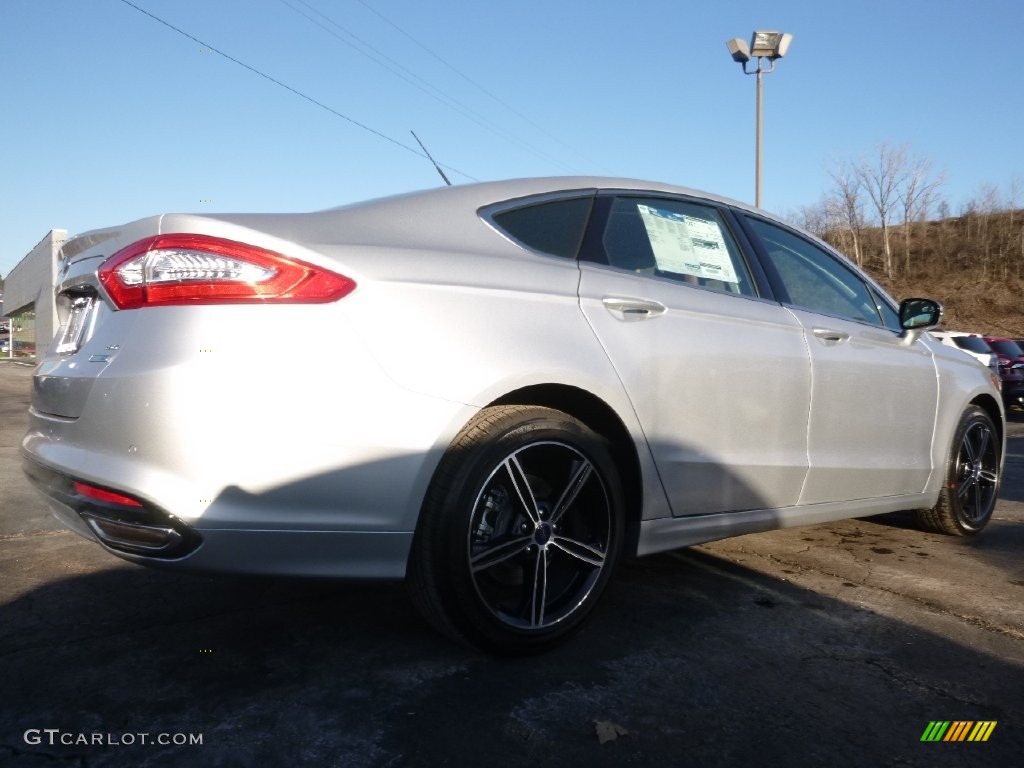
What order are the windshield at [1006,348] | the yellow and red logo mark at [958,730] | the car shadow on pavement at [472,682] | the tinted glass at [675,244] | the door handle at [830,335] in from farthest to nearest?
1. the windshield at [1006,348]
2. the door handle at [830,335]
3. the tinted glass at [675,244]
4. the yellow and red logo mark at [958,730]
5. the car shadow on pavement at [472,682]

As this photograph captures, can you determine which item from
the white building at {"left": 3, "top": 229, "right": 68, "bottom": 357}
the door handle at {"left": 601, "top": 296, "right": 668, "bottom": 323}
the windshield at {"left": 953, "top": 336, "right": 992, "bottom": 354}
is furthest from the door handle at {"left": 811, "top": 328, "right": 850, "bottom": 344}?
the white building at {"left": 3, "top": 229, "right": 68, "bottom": 357}

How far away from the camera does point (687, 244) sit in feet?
10.5

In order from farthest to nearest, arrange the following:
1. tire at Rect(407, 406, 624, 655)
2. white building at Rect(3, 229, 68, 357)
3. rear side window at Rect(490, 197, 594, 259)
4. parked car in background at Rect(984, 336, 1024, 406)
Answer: white building at Rect(3, 229, 68, 357)
parked car in background at Rect(984, 336, 1024, 406)
rear side window at Rect(490, 197, 594, 259)
tire at Rect(407, 406, 624, 655)

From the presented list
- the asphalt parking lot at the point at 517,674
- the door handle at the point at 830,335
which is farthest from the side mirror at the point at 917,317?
the asphalt parking lot at the point at 517,674

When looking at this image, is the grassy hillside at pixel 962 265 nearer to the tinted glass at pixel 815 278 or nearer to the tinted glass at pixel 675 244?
the tinted glass at pixel 815 278

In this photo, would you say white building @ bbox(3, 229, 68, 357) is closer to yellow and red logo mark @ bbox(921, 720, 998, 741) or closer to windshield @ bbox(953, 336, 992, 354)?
windshield @ bbox(953, 336, 992, 354)

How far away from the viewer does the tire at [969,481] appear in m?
4.29

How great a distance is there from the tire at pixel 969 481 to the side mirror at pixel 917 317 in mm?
631

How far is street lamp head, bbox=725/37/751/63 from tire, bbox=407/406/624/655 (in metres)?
17.2

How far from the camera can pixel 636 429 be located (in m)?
2.69

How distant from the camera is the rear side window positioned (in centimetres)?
266

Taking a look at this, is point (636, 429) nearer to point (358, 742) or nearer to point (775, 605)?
point (775, 605)

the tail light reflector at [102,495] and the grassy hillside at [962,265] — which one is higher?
the grassy hillside at [962,265]

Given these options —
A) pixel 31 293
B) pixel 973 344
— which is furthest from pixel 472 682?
pixel 31 293
